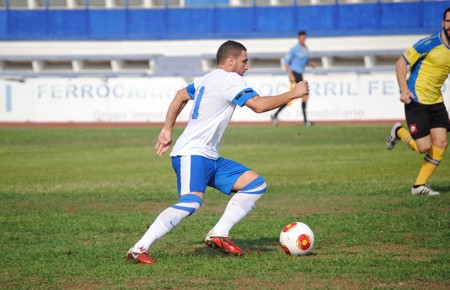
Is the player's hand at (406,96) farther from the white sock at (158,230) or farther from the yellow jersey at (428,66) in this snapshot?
the white sock at (158,230)

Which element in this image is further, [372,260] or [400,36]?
[400,36]

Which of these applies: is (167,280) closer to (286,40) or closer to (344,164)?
(344,164)

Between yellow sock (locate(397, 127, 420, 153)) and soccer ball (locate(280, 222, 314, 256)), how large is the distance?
4706mm

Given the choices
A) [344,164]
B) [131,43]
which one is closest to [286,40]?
[131,43]

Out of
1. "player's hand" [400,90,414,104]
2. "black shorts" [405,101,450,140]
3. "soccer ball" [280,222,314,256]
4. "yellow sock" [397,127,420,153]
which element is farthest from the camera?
"yellow sock" [397,127,420,153]

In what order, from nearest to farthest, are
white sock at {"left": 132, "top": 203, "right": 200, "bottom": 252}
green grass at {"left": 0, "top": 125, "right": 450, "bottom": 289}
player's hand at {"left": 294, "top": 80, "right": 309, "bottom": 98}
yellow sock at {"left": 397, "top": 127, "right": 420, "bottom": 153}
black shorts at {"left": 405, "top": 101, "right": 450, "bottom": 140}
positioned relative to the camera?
green grass at {"left": 0, "top": 125, "right": 450, "bottom": 289}, player's hand at {"left": 294, "top": 80, "right": 309, "bottom": 98}, white sock at {"left": 132, "top": 203, "right": 200, "bottom": 252}, black shorts at {"left": 405, "top": 101, "right": 450, "bottom": 140}, yellow sock at {"left": 397, "top": 127, "right": 420, "bottom": 153}

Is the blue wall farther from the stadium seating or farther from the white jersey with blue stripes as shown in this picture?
the white jersey with blue stripes

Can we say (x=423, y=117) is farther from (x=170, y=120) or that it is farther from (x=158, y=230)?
(x=158, y=230)

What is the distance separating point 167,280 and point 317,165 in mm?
10085

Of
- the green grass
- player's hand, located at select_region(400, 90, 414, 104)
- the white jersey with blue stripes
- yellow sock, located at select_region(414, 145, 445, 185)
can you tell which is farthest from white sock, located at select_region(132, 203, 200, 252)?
yellow sock, located at select_region(414, 145, 445, 185)

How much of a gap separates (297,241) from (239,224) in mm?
2368

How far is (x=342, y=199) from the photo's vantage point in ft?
40.9

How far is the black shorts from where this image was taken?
40.4 ft

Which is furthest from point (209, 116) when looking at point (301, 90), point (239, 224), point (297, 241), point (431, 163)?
point (431, 163)
